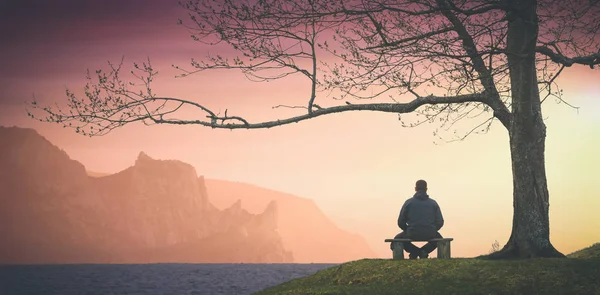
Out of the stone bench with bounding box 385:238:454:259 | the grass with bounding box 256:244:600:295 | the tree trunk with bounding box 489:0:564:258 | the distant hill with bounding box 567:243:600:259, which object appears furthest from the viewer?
the distant hill with bounding box 567:243:600:259

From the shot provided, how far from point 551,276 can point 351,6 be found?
793cm

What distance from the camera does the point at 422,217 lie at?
16.2 meters

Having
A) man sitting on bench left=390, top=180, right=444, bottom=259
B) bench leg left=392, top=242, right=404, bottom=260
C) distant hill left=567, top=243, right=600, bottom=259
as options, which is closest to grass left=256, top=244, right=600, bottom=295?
bench leg left=392, top=242, right=404, bottom=260

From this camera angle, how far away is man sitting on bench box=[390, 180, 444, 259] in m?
16.2

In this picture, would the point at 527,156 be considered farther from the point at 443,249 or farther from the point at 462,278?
the point at 462,278

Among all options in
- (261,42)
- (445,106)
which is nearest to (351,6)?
(261,42)

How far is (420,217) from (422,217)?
0.17 feet

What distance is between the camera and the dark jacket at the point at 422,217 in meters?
16.2

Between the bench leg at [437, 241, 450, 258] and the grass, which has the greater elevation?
the bench leg at [437, 241, 450, 258]

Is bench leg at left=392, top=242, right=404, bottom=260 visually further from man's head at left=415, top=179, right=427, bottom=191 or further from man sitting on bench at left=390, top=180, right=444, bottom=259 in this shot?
man's head at left=415, top=179, right=427, bottom=191

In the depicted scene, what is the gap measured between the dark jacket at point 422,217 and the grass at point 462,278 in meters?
1.10

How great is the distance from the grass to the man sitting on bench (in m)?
1.09

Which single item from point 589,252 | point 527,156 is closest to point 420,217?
point 527,156

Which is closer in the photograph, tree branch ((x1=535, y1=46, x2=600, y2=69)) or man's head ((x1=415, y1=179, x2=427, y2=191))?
tree branch ((x1=535, y1=46, x2=600, y2=69))
